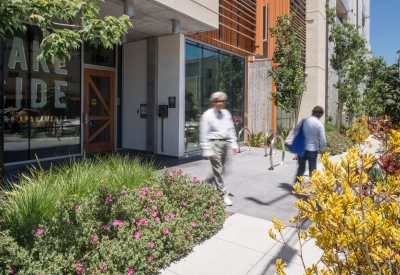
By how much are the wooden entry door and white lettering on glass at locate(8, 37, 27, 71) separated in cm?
206

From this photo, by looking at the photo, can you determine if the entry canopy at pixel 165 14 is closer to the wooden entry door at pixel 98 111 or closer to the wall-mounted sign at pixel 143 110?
the wooden entry door at pixel 98 111

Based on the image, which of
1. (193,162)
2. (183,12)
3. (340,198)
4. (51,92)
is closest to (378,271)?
(340,198)

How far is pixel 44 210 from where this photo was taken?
3.93 meters

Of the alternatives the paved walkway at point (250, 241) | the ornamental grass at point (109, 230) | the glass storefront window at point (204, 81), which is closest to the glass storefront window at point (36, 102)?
the glass storefront window at point (204, 81)

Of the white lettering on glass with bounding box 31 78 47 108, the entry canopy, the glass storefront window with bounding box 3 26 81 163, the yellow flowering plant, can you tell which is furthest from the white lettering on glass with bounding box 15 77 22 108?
the yellow flowering plant

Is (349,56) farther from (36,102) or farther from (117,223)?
(117,223)

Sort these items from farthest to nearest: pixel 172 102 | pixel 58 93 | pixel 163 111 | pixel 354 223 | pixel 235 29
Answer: pixel 235 29 < pixel 163 111 < pixel 172 102 < pixel 58 93 < pixel 354 223

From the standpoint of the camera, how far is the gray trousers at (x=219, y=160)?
5.61 m

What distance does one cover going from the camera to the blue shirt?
6383mm

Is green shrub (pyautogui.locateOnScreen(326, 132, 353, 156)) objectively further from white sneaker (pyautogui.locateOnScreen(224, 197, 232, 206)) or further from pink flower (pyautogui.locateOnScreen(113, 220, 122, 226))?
pink flower (pyautogui.locateOnScreen(113, 220, 122, 226))

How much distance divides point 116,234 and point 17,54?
6879mm

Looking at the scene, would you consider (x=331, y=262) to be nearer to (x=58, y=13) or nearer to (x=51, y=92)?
(x=58, y=13)

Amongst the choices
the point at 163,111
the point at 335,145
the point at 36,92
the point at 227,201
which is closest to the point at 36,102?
the point at 36,92

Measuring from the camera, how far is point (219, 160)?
5641 millimetres
